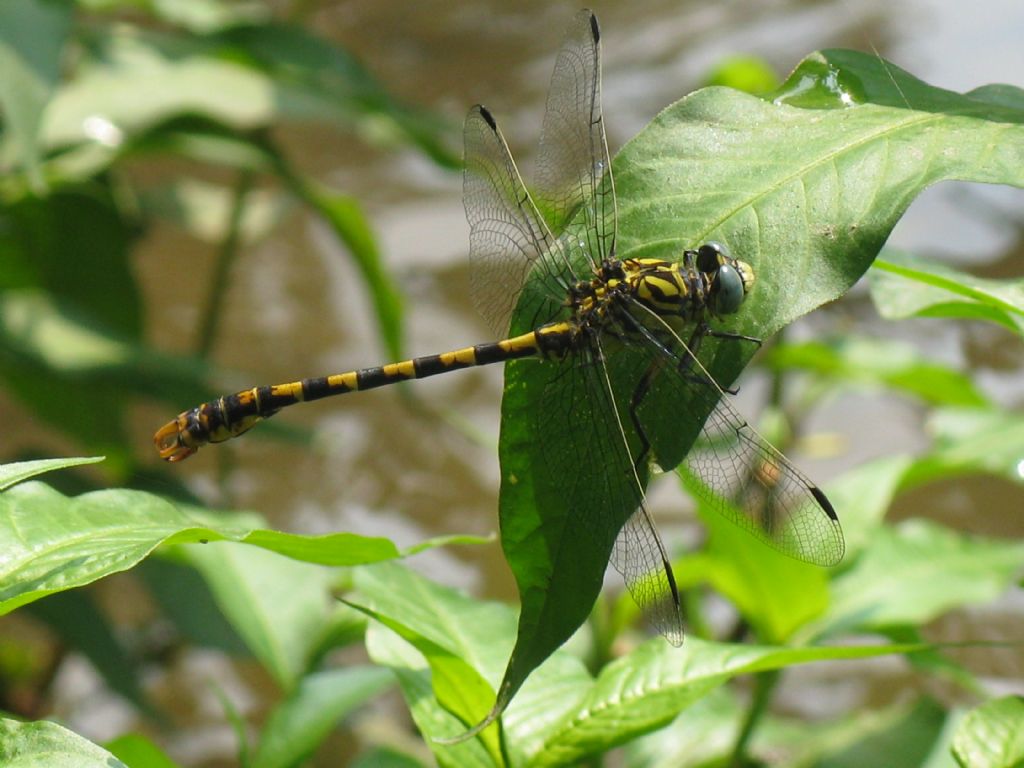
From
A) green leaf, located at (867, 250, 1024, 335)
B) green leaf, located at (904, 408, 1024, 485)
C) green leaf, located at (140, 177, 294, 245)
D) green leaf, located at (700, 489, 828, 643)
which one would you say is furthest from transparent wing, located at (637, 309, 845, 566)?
green leaf, located at (140, 177, 294, 245)

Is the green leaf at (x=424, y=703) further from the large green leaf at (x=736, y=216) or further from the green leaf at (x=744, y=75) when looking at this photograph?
the green leaf at (x=744, y=75)

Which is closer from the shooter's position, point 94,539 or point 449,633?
point 94,539

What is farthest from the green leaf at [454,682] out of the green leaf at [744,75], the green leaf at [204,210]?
the green leaf at [204,210]

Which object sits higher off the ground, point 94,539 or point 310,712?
point 94,539

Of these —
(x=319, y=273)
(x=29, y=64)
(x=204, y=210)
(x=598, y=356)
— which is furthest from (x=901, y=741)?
(x=319, y=273)

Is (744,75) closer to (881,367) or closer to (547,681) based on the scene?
(881,367)

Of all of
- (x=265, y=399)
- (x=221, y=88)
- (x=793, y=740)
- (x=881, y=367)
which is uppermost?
(x=221, y=88)
